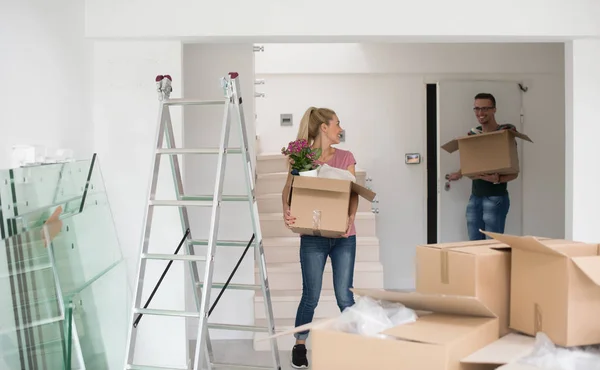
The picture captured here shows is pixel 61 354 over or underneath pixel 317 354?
underneath

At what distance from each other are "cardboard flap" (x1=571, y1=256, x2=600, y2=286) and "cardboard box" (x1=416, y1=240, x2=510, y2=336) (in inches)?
10.4

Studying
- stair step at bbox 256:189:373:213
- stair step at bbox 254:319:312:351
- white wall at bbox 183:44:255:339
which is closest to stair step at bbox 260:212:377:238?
stair step at bbox 256:189:373:213

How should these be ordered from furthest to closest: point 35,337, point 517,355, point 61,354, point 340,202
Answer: point 340,202, point 61,354, point 35,337, point 517,355

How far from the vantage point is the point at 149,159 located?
374 centimetres

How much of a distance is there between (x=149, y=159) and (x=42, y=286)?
127cm

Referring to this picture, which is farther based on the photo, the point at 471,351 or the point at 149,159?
the point at 149,159

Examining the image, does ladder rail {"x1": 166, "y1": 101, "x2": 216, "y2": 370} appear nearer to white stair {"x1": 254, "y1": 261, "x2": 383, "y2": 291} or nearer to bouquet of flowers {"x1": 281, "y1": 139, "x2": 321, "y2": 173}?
bouquet of flowers {"x1": 281, "y1": 139, "x2": 321, "y2": 173}

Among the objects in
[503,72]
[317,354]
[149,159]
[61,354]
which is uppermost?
[503,72]

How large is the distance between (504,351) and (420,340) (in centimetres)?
27

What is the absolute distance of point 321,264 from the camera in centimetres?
380

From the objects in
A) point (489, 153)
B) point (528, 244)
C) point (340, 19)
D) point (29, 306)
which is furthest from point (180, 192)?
point (489, 153)

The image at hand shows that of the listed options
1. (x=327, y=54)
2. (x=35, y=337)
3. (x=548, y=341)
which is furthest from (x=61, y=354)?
(x=327, y=54)

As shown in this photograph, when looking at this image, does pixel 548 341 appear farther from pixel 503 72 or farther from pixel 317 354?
pixel 503 72

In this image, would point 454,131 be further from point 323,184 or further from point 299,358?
point 299,358
